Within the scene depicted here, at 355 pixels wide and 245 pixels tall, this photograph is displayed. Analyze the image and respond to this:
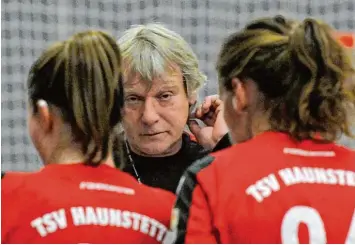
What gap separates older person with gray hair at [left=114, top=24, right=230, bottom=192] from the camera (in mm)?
1802

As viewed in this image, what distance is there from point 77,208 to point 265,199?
276 mm

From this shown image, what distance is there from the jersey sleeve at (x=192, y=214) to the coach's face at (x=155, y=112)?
515mm

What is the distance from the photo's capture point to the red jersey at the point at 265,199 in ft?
4.15

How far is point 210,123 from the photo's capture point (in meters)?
1.97

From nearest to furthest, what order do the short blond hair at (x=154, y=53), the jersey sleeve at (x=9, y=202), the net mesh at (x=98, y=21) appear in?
the jersey sleeve at (x=9, y=202)
the short blond hair at (x=154, y=53)
the net mesh at (x=98, y=21)

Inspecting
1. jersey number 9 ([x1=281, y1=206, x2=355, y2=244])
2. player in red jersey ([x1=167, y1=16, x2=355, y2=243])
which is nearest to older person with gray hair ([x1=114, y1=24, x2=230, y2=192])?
player in red jersey ([x1=167, y1=16, x2=355, y2=243])

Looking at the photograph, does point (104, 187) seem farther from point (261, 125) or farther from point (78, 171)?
point (261, 125)

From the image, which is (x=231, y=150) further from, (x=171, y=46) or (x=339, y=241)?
(x=171, y=46)

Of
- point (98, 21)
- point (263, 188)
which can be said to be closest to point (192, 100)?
point (263, 188)

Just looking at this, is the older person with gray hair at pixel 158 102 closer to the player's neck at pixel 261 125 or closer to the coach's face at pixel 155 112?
the coach's face at pixel 155 112

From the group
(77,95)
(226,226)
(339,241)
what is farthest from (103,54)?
(339,241)

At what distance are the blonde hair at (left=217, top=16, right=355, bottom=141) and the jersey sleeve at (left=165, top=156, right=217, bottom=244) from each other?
16 centimetres

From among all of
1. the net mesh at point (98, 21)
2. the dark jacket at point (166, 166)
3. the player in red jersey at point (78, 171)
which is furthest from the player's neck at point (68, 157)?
the net mesh at point (98, 21)

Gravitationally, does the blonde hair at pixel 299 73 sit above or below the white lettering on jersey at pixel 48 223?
above
